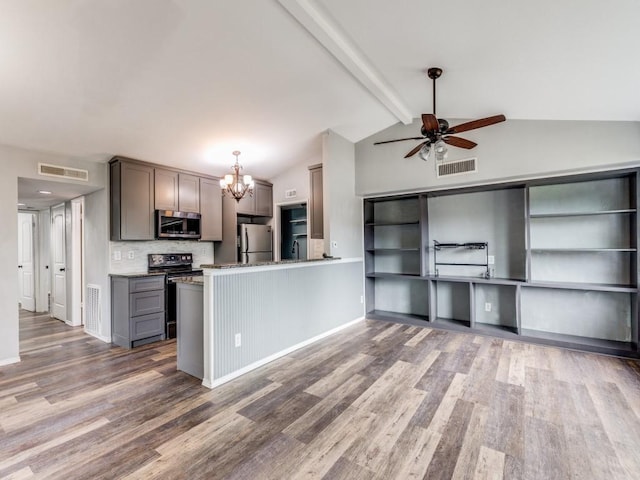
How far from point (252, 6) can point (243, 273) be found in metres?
2.20

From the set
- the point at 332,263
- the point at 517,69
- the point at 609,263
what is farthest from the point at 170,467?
the point at 609,263

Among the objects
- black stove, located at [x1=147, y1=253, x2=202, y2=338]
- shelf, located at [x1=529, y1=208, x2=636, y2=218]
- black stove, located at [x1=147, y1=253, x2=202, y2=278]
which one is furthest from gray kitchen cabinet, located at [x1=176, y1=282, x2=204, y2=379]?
shelf, located at [x1=529, y1=208, x2=636, y2=218]

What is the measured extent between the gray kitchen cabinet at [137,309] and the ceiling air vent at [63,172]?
1360 mm

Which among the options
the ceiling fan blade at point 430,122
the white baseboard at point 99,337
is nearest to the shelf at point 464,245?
the ceiling fan blade at point 430,122

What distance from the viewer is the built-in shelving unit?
3.57m

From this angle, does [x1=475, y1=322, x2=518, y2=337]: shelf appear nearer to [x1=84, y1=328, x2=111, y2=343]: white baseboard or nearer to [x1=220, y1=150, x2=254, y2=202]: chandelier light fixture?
[x1=220, y1=150, x2=254, y2=202]: chandelier light fixture

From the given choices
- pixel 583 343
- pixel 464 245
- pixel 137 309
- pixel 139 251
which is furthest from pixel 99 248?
pixel 583 343

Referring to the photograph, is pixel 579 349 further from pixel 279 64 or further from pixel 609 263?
pixel 279 64

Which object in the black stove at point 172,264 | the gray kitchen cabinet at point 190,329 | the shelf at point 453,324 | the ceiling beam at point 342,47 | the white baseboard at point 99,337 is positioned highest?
the ceiling beam at point 342,47

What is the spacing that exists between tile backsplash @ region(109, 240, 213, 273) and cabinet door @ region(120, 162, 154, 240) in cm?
35

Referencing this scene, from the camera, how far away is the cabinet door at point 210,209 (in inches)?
196

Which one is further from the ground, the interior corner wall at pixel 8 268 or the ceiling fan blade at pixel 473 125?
the ceiling fan blade at pixel 473 125

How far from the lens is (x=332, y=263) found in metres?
→ 4.34

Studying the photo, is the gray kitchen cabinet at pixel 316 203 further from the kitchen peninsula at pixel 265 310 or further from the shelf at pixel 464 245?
the shelf at pixel 464 245
